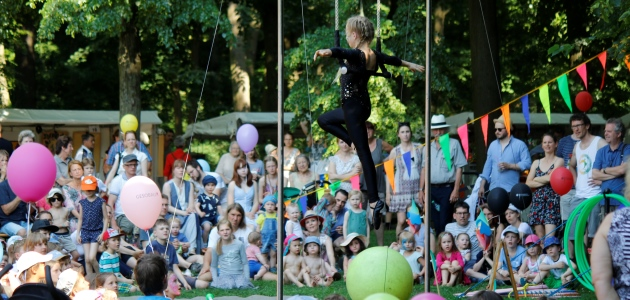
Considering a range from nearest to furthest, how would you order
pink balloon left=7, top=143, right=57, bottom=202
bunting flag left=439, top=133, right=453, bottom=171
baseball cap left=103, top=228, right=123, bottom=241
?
pink balloon left=7, top=143, right=57, bottom=202
baseball cap left=103, top=228, right=123, bottom=241
bunting flag left=439, top=133, right=453, bottom=171

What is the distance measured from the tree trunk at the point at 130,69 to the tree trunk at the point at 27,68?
264 inches

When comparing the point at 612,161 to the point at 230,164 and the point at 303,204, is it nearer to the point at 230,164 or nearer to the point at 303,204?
the point at 303,204

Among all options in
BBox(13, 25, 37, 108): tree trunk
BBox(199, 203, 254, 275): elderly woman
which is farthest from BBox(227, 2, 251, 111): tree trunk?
BBox(199, 203, 254, 275): elderly woman

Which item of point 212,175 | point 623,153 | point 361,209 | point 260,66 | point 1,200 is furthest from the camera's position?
point 260,66

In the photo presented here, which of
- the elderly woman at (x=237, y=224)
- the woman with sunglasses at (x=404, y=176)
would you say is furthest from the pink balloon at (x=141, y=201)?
the woman with sunglasses at (x=404, y=176)

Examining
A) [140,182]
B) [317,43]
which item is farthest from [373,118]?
[140,182]

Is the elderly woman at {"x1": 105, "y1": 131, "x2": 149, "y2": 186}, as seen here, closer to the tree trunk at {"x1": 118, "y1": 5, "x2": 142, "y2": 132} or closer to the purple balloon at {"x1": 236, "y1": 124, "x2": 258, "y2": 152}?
the purple balloon at {"x1": 236, "y1": 124, "x2": 258, "y2": 152}

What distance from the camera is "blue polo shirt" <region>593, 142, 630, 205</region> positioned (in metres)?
8.89

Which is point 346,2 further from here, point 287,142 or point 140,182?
point 140,182

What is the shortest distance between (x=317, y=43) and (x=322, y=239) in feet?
18.5

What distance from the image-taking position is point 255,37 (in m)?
22.5

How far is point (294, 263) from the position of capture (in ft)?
31.7

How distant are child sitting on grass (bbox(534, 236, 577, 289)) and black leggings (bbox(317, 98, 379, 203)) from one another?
114 inches

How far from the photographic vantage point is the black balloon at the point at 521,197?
8.41 meters
